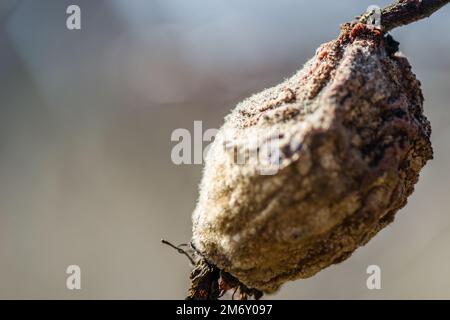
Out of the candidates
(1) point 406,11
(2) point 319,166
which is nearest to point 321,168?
(2) point 319,166

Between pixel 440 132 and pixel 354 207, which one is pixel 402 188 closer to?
pixel 354 207

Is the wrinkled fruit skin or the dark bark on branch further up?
the dark bark on branch

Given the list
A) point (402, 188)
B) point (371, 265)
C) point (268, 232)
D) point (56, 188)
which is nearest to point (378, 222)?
point (402, 188)

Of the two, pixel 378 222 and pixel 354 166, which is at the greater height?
pixel 354 166

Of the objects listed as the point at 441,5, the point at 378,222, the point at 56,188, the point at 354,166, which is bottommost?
the point at 378,222

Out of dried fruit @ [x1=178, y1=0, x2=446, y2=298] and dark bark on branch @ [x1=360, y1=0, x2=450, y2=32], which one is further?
dark bark on branch @ [x1=360, y1=0, x2=450, y2=32]
